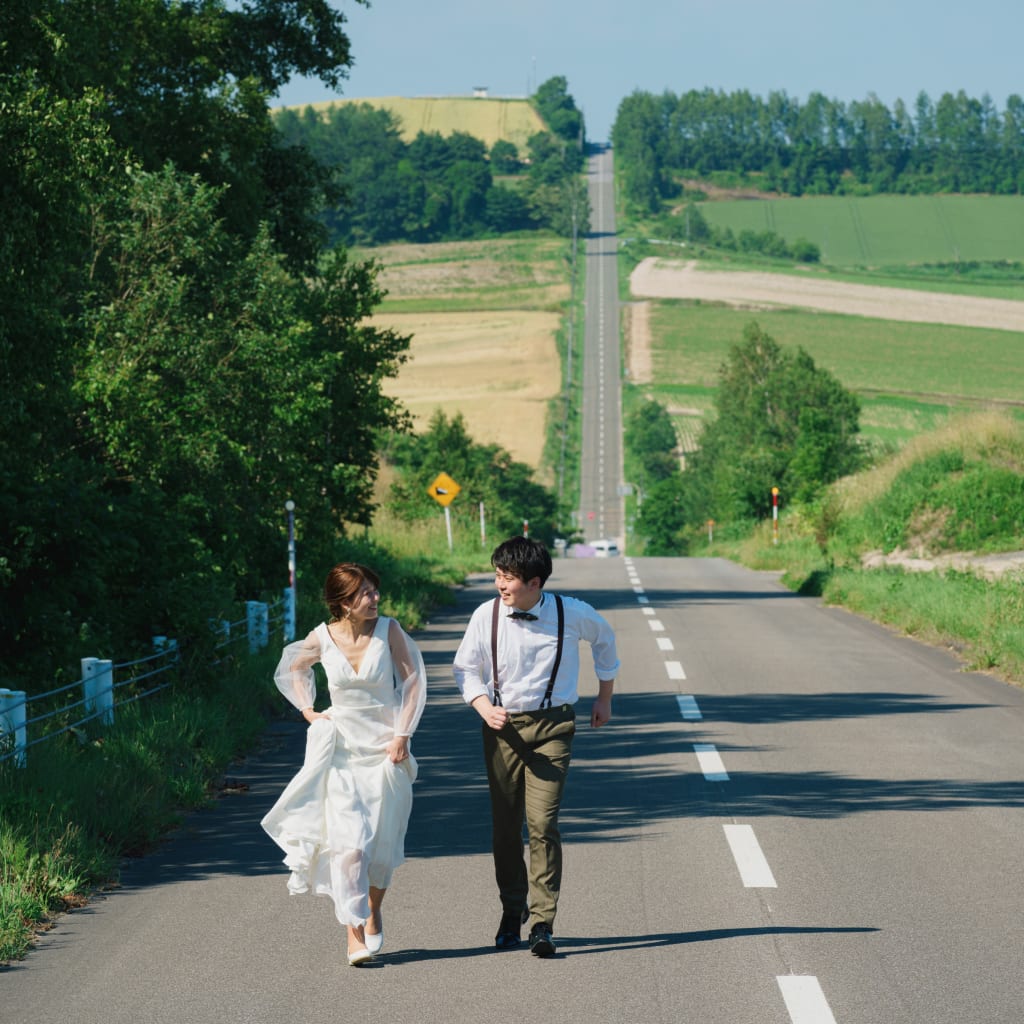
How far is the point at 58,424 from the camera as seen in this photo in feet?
47.6

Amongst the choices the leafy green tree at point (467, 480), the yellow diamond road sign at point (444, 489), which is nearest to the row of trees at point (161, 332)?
the yellow diamond road sign at point (444, 489)

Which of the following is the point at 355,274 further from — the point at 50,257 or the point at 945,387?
the point at 945,387

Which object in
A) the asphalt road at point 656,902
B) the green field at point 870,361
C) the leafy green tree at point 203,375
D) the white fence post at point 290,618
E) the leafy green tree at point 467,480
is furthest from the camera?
the green field at point 870,361

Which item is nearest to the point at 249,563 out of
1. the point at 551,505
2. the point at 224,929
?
the point at 224,929

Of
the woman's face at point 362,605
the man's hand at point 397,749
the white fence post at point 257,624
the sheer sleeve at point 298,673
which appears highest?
the woman's face at point 362,605

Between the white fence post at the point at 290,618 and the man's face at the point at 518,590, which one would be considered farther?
the white fence post at the point at 290,618

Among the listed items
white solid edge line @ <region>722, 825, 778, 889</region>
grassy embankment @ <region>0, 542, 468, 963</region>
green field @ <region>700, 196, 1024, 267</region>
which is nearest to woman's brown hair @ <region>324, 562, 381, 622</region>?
grassy embankment @ <region>0, 542, 468, 963</region>

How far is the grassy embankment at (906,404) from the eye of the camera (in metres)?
24.6

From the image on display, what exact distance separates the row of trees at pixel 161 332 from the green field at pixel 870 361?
72.6 metres

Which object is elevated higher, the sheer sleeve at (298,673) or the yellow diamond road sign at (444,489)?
the sheer sleeve at (298,673)

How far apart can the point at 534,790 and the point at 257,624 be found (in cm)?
1079

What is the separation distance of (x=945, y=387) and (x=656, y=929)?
107 meters

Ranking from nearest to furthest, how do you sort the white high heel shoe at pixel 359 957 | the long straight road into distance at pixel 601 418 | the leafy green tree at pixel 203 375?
1. the white high heel shoe at pixel 359 957
2. the leafy green tree at pixel 203 375
3. the long straight road into distance at pixel 601 418

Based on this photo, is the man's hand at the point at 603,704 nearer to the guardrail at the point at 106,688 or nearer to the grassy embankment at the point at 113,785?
the grassy embankment at the point at 113,785
